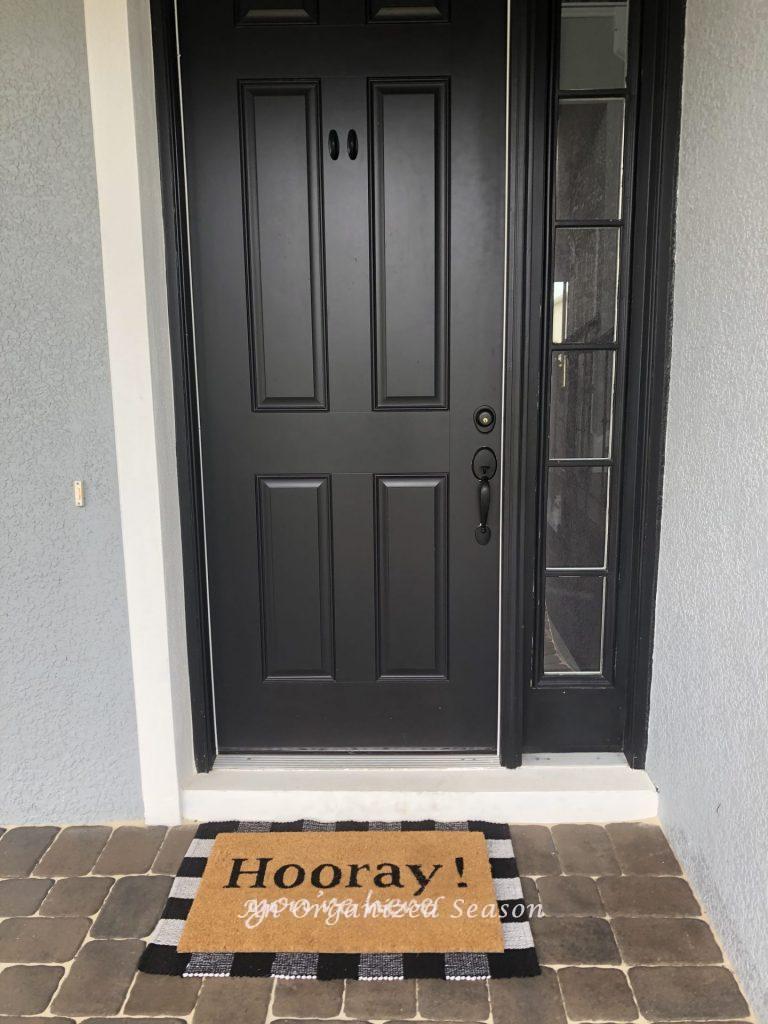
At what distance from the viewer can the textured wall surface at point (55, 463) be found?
1854 millimetres

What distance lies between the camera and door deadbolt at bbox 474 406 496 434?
2.17m

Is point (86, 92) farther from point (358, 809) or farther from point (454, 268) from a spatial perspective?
point (358, 809)

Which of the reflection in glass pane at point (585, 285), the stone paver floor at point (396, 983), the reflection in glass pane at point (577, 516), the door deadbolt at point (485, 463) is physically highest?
the reflection in glass pane at point (585, 285)

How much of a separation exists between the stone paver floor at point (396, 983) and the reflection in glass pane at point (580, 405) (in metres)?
1.10

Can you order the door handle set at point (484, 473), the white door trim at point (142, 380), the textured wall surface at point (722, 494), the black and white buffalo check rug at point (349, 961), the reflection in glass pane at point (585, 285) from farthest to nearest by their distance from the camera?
the door handle set at point (484, 473), the reflection in glass pane at point (585, 285), the white door trim at point (142, 380), the black and white buffalo check rug at point (349, 961), the textured wall surface at point (722, 494)

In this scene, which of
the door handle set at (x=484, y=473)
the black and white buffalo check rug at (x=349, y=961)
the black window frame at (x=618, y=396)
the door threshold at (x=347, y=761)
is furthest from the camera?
the door threshold at (x=347, y=761)

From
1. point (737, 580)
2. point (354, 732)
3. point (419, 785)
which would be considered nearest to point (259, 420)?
point (354, 732)

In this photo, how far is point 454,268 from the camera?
212 cm

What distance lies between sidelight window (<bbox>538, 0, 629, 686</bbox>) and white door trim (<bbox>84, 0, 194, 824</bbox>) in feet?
3.53

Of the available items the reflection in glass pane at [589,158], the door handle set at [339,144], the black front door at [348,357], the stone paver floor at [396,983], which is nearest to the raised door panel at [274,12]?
the black front door at [348,357]

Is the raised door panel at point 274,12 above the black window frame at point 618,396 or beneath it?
above

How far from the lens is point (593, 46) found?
79.1 inches

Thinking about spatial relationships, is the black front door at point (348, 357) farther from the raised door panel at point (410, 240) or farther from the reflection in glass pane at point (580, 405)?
the reflection in glass pane at point (580, 405)

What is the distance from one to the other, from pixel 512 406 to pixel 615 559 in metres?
0.57
